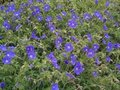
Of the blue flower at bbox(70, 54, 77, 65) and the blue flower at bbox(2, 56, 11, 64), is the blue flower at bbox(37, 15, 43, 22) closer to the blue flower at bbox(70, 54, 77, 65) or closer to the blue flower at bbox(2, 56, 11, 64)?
the blue flower at bbox(70, 54, 77, 65)

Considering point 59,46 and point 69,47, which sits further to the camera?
point 59,46

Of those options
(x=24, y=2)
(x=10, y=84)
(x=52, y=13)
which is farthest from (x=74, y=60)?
(x=24, y=2)

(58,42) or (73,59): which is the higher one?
(58,42)

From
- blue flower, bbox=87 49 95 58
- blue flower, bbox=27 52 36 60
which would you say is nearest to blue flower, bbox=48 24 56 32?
blue flower, bbox=87 49 95 58

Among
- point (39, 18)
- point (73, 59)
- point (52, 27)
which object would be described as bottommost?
point (73, 59)

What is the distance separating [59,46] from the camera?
147 inches

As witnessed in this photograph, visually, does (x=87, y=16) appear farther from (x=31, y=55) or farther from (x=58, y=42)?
(x=31, y=55)

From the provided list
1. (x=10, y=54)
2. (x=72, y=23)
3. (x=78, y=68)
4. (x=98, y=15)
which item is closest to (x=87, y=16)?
(x=98, y=15)

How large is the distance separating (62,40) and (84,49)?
354mm

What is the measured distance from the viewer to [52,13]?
4.53 metres

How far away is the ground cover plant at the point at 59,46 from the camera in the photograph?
3.36 m

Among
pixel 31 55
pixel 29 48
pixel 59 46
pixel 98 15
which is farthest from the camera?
pixel 98 15

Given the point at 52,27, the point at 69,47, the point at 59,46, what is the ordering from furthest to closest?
the point at 52,27 → the point at 59,46 → the point at 69,47

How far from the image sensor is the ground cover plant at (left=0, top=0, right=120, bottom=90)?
3.36 meters
